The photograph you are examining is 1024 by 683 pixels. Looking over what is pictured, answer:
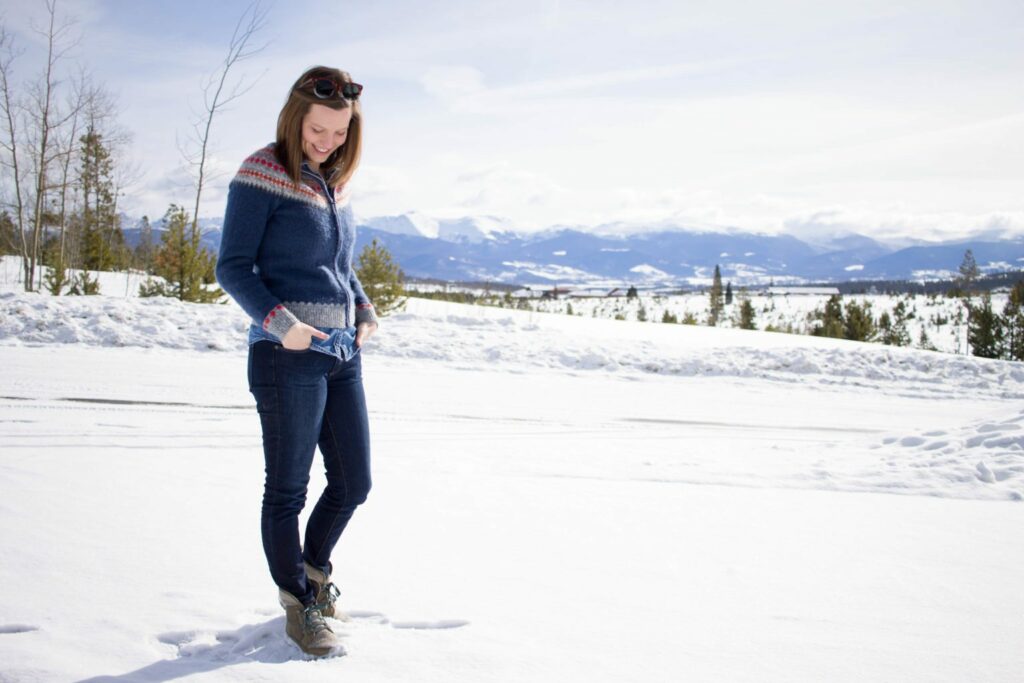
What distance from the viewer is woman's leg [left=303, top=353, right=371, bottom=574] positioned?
2.20 m

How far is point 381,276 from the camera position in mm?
17984

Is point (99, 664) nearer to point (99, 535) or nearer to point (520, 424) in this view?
point (99, 535)

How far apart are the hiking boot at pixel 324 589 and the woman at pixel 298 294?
27mm

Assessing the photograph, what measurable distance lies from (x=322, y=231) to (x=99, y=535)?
6.59 feet

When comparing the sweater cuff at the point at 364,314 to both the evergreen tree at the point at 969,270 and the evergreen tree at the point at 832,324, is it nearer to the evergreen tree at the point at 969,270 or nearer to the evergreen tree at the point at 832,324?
the evergreen tree at the point at 832,324

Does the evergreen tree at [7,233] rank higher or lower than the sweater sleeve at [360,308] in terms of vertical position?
higher

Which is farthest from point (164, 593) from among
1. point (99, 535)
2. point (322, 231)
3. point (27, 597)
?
point (322, 231)

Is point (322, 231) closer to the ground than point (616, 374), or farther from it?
farther from it

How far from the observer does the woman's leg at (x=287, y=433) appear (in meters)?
2.00

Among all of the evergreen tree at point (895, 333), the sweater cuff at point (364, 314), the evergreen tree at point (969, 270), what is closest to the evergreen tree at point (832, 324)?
the evergreen tree at point (895, 333)

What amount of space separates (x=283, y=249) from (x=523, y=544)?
1948 millimetres

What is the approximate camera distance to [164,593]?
8.14 ft

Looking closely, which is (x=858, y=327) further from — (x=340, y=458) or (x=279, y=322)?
(x=279, y=322)

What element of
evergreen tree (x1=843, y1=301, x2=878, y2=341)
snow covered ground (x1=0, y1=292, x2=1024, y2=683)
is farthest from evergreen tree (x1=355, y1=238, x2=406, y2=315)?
evergreen tree (x1=843, y1=301, x2=878, y2=341)
